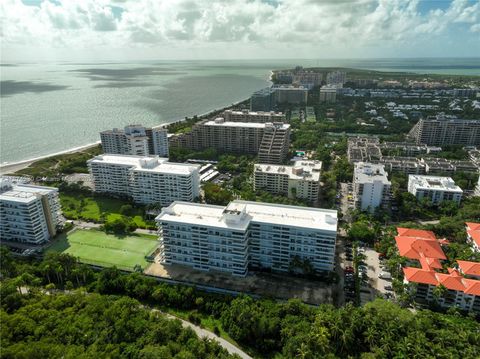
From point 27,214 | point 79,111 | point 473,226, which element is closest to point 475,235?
point 473,226

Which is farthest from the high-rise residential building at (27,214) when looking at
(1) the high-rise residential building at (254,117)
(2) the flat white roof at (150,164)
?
(1) the high-rise residential building at (254,117)

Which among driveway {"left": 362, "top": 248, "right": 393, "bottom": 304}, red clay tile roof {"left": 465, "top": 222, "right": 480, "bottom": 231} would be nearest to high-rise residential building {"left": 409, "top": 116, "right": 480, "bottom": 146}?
red clay tile roof {"left": 465, "top": 222, "right": 480, "bottom": 231}

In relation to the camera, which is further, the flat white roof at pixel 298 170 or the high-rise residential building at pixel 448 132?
the high-rise residential building at pixel 448 132

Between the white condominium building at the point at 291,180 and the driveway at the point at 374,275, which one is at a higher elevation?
the white condominium building at the point at 291,180

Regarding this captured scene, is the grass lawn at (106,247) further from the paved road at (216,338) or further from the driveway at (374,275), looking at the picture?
the driveway at (374,275)

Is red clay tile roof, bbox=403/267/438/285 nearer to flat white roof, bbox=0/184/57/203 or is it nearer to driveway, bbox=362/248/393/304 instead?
Result: driveway, bbox=362/248/393/304

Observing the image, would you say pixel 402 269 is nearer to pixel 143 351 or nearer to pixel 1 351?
pixel 143 351

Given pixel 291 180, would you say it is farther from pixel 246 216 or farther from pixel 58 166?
pixel 58 166

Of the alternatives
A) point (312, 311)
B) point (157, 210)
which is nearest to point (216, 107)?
point (157, 210)
